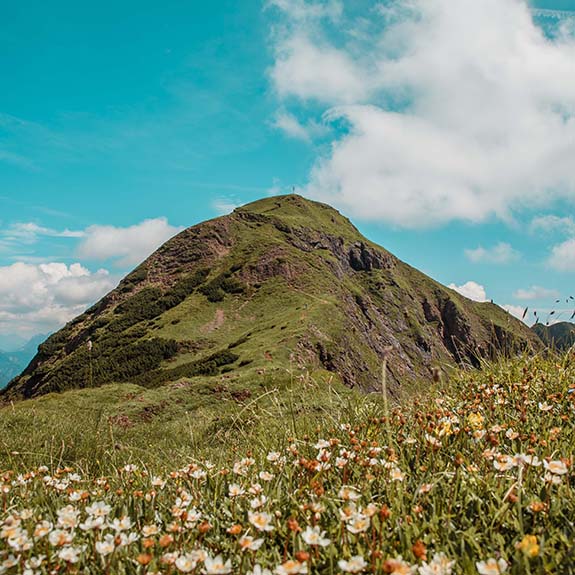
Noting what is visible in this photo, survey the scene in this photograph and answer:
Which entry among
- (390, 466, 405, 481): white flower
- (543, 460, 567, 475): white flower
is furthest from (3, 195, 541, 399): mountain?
(543, 460, 567, 475): white flower

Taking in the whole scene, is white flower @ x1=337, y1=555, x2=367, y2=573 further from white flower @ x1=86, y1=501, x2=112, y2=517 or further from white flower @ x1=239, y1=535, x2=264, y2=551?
white flower @ x1=86, y1=501, x2=112, y2=517

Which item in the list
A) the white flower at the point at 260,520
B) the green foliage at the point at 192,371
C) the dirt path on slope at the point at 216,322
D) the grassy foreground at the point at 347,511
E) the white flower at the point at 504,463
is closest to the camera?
the grassy foreground at the point at 347,511

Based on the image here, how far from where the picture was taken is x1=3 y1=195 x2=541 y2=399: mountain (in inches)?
1639

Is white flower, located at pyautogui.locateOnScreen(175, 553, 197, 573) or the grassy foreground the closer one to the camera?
white flower, located at pyautogui.locateOnScreen(175, 553, 197, 573)

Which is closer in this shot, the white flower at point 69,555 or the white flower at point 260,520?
the white flower at point 69,555

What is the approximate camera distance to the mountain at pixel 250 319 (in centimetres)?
4162

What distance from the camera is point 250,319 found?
61.0m

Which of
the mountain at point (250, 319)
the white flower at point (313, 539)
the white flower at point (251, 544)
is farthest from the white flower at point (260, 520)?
the mountain at point (250, 319)

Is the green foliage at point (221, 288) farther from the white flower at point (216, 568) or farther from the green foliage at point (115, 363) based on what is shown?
the white flower at point (216, 568)

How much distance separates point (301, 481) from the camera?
9.09 feet

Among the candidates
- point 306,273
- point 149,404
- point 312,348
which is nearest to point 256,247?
point 306,273

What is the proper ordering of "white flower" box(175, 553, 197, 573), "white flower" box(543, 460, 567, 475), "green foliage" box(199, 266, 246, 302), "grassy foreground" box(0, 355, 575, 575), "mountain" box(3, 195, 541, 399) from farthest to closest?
"green foliage" box(199, 266, 246, 302)
"mountain" box(3, 195, 541, 399)
"white flower" box(543, 460, 567, 475)
"grassy foreground" box(0, 355, 575, 575)
"white flower" box(175, 553, 197, 573)

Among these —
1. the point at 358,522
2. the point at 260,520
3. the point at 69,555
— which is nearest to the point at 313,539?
the point at 358,522

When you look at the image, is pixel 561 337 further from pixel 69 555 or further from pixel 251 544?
pixel 69 555
